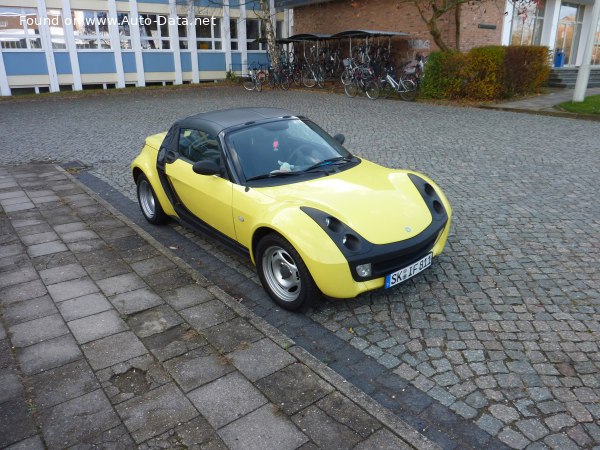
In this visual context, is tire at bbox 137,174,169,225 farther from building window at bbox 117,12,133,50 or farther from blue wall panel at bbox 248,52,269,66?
blue wall panel at bbox 248,52,269,66

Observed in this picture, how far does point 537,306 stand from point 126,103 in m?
18.6

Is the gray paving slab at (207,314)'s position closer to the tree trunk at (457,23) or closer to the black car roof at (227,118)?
the black car roof at (227,118)

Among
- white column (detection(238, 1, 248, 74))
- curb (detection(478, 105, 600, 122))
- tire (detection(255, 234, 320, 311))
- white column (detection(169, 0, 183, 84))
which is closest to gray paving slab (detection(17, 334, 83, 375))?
tire (detection(255, 234, 320, 311))

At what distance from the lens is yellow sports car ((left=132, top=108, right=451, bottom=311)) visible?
3.67 metres

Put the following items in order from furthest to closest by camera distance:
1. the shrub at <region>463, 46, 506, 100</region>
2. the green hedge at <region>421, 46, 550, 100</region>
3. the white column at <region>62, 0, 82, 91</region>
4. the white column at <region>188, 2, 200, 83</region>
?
the white column at <region>188, 2, 200, 83</region> → the white column at <region>62, 0, 82, 91</region> → the green hedge at <region>421, 46, 550, 100</region> → the shrub at <region>463, 46, 506, 100</region>

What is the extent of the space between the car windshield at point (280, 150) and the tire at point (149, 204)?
5.78 feet

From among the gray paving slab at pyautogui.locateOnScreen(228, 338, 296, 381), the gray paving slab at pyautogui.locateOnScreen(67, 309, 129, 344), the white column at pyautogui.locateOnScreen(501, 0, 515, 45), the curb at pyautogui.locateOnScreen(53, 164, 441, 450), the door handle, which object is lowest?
the gray paving slab at pyautogui.locateOnScreen(67, 309, 129, 344)

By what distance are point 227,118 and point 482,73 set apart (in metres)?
14.2

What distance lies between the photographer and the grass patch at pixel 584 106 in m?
13.9

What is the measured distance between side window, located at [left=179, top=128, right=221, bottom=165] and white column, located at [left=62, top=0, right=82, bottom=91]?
22.0 meters

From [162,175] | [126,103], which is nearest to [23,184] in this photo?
[162,175]

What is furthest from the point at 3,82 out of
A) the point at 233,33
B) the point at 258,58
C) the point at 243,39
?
the point at 258,58

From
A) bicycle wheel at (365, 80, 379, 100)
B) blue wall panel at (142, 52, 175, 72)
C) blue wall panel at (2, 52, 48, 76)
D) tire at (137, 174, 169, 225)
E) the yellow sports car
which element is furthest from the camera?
blue wall panel at (142, 52, 175, 72)

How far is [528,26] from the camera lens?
23.6m
